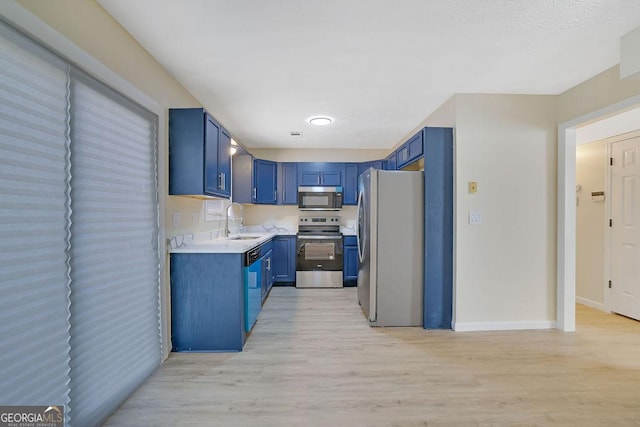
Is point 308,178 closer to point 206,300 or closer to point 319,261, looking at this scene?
point 319,261

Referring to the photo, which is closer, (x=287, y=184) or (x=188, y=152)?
(x=188, y=152)

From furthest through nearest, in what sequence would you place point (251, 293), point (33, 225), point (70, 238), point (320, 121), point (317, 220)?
point (317, 220) < point (320, 121) < point (251, 293) < point (70, 238) < point (33, 225)

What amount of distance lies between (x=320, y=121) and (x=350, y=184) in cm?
161

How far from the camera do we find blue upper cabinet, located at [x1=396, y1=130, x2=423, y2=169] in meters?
2.88

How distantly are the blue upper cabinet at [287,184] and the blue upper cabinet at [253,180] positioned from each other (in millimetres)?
95

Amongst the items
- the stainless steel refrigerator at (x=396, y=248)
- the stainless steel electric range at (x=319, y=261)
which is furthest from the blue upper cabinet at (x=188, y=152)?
the stainless steel electric range at (x=319, y=261)

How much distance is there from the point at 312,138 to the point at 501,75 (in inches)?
101

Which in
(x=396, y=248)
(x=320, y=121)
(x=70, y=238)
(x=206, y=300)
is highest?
(x=320, y=121)

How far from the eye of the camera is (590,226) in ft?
11.3

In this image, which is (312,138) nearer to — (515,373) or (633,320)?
(515,373)

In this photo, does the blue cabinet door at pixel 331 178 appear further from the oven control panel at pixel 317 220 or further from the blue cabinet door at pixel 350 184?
the oven control panel at pixel 317 220

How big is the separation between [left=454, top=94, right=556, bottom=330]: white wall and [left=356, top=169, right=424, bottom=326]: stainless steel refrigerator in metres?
0.39

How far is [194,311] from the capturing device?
2.24 meters

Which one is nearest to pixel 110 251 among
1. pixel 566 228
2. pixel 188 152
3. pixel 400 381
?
pixel 188 152
